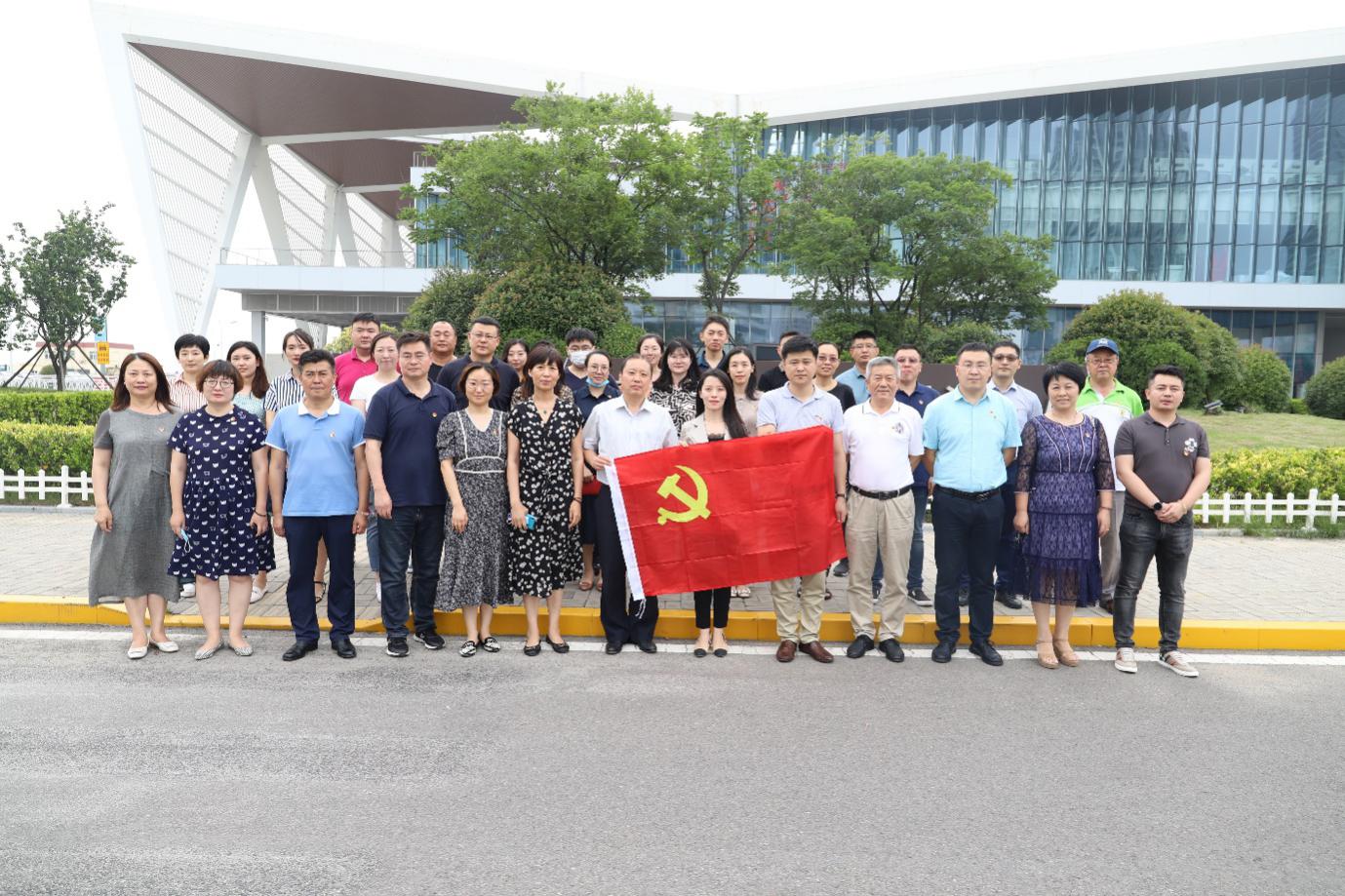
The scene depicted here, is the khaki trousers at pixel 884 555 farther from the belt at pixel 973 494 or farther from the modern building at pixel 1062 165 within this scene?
the modern building at pixel 1062 165

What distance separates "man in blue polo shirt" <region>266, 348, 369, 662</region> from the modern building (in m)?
34.0

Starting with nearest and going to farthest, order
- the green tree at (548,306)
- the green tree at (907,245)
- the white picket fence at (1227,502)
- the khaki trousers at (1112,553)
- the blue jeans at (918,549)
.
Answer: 1. the khaki trousers at (1112,553)
2. the blue jeans at (918,549)
3. the white picket fence at (1227,502)
4. the green tree at (548,306)
5. the green tree at (907,245)

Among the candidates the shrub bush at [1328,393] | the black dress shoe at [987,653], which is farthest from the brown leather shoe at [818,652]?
the shrub bush at [1328,393]

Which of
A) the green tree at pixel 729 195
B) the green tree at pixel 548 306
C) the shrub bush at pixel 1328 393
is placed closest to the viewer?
the green tree at pixel 548 306

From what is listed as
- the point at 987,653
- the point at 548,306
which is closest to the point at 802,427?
the point at 987,653

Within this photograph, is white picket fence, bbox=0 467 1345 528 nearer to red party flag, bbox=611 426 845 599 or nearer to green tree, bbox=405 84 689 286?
red party flag, bbox=611 426 845 599

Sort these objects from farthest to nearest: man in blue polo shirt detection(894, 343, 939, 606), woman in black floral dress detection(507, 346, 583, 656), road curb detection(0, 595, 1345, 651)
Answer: man in blue polo shirt detection(894, 343, 939, 606), road curb detection(0, 595, 1345, 651), woman in black floral dress detection(507, 346, 583, 656)

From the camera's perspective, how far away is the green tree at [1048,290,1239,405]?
21672 mm

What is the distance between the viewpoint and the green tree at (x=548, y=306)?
16625mm

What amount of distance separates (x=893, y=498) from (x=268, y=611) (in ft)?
15.7

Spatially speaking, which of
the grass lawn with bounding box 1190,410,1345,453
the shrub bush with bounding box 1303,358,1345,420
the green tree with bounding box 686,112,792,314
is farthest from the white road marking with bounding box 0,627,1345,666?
the shrub bush with bounding box 1303,358,1345,420

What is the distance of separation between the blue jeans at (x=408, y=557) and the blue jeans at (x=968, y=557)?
3438 mm

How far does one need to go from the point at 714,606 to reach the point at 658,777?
2252 millimetres

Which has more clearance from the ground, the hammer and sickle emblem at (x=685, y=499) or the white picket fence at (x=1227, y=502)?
the hammer and sickle emblem at (x=685, y=499)
